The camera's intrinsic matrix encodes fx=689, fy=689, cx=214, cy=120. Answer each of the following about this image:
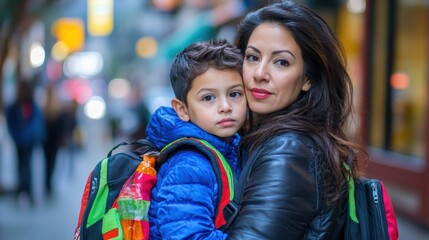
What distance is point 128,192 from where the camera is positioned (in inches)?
96.7

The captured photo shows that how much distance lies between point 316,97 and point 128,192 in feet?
2.61

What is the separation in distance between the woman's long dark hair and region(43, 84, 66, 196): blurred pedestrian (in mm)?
10918

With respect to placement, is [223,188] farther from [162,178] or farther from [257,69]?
[257,69]

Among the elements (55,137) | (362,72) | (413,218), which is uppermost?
(362,72)

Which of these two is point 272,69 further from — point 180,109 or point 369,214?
point 369,214

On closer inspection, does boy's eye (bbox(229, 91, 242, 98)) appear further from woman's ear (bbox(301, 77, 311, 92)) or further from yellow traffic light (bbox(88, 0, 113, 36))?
yellow traffic light (bbox(88, 0, 113, 36))

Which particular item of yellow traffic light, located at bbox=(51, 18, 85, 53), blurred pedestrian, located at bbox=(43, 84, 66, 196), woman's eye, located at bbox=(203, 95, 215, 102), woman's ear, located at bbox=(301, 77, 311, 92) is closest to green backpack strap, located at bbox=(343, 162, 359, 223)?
woman's ear, located at bbox=(301, 77, 311, 92)

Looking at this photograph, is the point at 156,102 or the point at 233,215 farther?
the point at 156,102

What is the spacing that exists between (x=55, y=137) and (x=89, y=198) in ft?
36.2

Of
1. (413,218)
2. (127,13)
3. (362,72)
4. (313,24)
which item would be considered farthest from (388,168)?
(127,13)

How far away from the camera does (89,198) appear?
103 inches

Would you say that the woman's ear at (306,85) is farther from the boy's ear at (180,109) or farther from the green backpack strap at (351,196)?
the boy's ear at (180,109)

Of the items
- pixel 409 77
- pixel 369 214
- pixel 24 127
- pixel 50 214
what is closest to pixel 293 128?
pixel 369 214

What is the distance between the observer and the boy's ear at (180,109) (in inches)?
104
